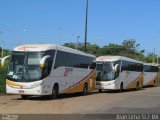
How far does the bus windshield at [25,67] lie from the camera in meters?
24.4

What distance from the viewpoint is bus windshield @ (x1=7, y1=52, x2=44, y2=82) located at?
24438 millimetres

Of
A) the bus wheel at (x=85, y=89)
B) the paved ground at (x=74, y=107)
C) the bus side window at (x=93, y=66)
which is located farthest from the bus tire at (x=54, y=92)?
the bus side window at (x=93, y=66)

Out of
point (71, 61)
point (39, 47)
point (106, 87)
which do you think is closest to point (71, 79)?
point (71, 61)

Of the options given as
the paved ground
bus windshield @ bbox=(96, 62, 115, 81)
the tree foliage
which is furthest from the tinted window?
the tree foliage

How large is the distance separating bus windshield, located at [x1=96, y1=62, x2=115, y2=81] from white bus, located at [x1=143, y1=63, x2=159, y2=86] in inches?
767

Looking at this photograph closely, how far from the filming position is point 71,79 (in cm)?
2964

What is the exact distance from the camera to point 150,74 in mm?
59812

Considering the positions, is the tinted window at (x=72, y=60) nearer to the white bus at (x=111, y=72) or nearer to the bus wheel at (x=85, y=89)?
the bus wheel at (x=85, y=89)

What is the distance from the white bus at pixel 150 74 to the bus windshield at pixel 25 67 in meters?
33.6

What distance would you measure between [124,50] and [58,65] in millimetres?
87800

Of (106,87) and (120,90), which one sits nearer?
(106,87)

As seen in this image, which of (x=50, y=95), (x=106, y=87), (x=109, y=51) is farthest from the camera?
(x=109, y=51)

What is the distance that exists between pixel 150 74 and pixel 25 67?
37.5 metres

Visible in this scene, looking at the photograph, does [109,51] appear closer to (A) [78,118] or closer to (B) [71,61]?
(B) [71,61]
